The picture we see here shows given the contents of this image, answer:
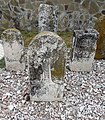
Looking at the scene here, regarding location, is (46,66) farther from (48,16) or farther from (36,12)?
(36,12)

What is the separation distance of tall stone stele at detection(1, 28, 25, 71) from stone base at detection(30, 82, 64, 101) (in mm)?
892

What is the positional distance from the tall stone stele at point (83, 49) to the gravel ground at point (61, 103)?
174 mm

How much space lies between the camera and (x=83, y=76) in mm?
4258

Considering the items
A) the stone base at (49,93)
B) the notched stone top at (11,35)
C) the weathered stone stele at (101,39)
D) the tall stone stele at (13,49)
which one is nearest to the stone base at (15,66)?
the tall stone stele at (13,49)

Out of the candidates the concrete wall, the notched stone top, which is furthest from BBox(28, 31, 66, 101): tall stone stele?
the concrete wall

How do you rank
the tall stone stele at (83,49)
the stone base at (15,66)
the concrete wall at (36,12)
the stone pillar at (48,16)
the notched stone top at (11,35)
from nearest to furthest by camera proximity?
the notched stone top at (11,35) < the tall stone stele at (83,49) < the stone base at (15,66) < the stone pillar at (48,16) < the concrete wall at (36,12)

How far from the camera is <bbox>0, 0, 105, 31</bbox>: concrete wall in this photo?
5.64 meters

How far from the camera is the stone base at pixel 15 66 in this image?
426cm

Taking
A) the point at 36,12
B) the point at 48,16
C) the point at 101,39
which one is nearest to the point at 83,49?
the point at 101,39

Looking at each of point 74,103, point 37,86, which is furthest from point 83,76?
point 37,86

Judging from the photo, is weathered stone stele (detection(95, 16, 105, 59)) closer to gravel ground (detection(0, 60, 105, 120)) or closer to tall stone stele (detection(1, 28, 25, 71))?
gravel ground (detection(0, 60, 105, 120))

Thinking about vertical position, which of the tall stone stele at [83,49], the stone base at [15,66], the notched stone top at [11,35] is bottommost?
the stone base at [15,66]

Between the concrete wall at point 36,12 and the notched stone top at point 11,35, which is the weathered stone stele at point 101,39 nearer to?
the concrete wall at point 36,12

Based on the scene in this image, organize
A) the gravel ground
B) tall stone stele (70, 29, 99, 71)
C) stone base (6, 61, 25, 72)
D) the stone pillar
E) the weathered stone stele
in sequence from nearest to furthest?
the gravel ground < tall stone stele (70, 29, 99, 71) < stone base (6, 61, 25, 72) < the weathered stone stele < the stone pillar
